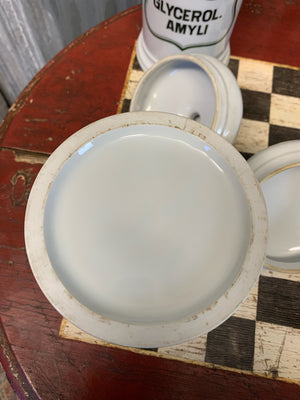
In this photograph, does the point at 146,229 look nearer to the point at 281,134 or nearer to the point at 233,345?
the point at 233,345

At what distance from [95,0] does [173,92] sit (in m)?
0.55

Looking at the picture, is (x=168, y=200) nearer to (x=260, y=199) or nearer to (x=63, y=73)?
(x=260, y=199)

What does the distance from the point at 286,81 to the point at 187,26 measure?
30cm

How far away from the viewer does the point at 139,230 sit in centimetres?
44

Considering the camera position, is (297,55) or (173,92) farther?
(297,55)

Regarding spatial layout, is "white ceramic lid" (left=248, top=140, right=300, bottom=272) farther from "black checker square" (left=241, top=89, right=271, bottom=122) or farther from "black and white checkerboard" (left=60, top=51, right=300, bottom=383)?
"black checker square" (left=241, top=89, right=271, bottom=122)

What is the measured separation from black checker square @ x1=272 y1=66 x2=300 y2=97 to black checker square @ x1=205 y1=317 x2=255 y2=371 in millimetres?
501

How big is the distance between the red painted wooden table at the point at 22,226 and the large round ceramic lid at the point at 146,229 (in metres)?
0.24

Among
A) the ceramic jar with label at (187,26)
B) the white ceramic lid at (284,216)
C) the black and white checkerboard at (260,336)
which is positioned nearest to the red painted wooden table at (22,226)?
the black and white checkerboard at (260,336)

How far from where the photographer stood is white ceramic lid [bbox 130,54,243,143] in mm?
541

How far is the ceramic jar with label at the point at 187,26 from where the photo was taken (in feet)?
1.80

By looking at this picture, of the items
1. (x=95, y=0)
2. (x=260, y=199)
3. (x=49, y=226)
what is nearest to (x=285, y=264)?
(x=260, y=199)

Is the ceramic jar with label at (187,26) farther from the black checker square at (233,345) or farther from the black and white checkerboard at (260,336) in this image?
the black checker square at (233,345)

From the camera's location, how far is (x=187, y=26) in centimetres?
58
